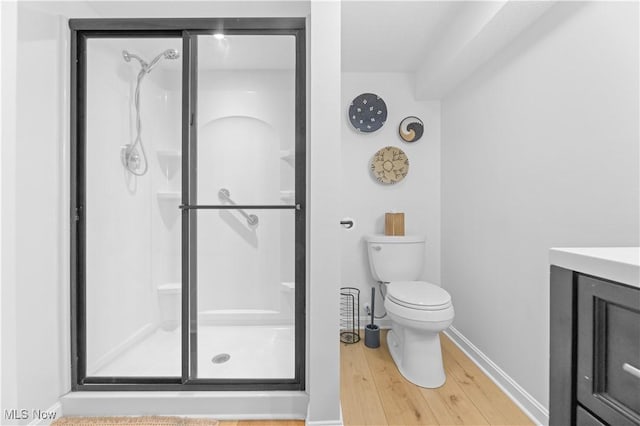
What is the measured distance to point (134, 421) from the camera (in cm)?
148

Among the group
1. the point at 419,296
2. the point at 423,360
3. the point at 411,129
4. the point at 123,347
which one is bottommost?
the point at 423,360

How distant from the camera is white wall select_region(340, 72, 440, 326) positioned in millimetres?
2609

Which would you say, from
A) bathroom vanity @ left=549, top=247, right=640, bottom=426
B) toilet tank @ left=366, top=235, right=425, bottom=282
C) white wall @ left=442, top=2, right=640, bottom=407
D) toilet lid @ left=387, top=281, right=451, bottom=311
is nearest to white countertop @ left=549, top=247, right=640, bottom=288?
bathroom vanity @ left=549, top=247, right=640, bottom=426

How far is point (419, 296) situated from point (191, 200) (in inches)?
54.0

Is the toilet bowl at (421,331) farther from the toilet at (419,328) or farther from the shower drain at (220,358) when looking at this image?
the shower drain at (220,358)

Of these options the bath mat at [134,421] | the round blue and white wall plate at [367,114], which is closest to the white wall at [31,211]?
the bath mat at [134,421]

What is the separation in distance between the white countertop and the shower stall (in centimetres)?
114

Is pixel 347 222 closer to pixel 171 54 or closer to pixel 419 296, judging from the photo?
pixel 419 296

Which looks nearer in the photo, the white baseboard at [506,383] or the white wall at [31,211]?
the white wall at [31,211]

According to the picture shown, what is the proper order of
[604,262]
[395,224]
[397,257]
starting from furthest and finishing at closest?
[395,224] < [397,257] < [604,262]

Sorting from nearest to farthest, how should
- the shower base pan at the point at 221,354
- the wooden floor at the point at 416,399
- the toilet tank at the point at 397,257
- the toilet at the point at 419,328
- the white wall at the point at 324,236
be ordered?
the white wall at the point at 324,236 → the wooden floor at the point at 416,399 → the shower base pan at the point at 221,354 → the toilet at the point at 419,328 → the toilet tank at the point at 397,257

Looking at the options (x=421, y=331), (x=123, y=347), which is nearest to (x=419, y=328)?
(x=421, y=331)

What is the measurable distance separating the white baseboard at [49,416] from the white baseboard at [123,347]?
0.17 meters

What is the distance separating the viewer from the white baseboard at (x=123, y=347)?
5.35 feet
